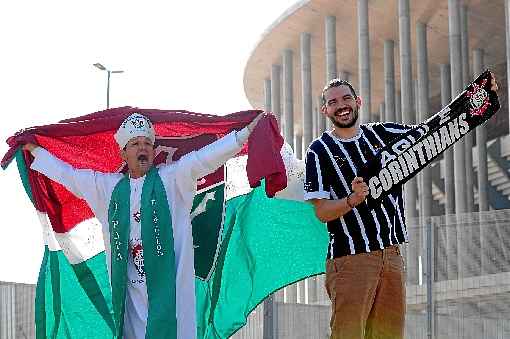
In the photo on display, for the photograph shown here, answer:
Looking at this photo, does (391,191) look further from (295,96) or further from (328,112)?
(295,96)

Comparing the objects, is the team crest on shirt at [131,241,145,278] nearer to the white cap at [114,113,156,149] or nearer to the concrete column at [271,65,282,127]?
the white cap at [114,113,156,149]

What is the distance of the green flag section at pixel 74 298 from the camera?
23.5 ft

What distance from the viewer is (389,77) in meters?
36.0

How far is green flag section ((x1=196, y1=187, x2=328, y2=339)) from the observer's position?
23.4 feet

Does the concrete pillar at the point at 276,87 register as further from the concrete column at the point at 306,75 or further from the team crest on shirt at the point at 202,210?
the team crest on shirt at the point at 202,210

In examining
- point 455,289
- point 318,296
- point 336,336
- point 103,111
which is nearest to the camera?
point 336,336

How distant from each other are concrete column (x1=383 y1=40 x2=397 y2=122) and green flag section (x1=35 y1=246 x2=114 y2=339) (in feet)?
92.4

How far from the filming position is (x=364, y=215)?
5.52 m

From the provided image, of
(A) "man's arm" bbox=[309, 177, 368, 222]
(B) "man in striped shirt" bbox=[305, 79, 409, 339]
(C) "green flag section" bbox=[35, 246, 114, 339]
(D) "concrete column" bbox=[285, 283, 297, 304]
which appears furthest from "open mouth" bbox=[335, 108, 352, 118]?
(D) "concrete column" bbox=[285, 283, 297, 304]

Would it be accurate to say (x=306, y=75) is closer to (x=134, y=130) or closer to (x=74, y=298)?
(x=74, y=298)

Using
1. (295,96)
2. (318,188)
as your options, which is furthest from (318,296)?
(295,96)

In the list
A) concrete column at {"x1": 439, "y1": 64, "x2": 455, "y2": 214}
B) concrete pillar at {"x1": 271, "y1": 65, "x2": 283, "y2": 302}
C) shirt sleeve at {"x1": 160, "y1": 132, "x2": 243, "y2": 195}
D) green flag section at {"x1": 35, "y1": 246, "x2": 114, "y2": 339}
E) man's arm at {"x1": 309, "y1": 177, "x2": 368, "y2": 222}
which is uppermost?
concrete pillar at {"x1": 271, "y1": 65, "x2": 283, "y2": 302}

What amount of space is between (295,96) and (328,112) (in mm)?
37502

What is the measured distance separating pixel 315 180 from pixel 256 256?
1.79m
